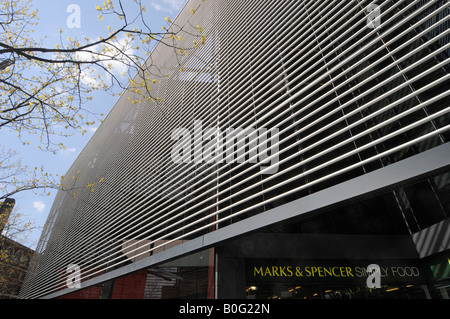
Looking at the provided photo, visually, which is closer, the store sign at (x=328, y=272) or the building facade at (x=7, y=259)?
the store sign at (x=328, y=272)

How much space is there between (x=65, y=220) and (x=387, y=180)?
1712 cm

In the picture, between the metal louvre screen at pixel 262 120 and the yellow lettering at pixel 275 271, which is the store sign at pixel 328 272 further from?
the metal louvre screen at pixel 262 120

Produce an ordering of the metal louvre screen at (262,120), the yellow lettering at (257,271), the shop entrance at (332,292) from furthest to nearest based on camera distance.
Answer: the yellow lettering at (257,271), the shop entrance at (332,292), the metal louvre screen at (262,120)

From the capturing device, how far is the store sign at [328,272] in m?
5.82

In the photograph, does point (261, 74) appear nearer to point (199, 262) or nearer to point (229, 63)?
point (229, 63)

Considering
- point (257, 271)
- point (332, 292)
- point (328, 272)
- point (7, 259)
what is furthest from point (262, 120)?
point (7, 259)

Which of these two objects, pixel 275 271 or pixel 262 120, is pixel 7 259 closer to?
pixel 275 271

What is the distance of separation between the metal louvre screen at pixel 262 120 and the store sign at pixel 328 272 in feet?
4.41

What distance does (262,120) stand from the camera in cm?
496

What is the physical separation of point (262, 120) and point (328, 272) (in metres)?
4.10

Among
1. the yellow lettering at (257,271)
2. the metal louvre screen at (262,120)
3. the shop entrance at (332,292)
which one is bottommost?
the shop entrance at (332,292)

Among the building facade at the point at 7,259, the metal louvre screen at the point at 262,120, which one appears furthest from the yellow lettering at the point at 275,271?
the building facade at the point at 7,259

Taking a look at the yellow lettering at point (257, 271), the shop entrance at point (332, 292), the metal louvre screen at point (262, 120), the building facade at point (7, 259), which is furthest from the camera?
the building facade at point (7, 259)
